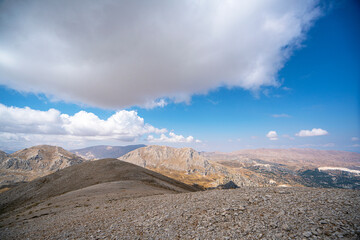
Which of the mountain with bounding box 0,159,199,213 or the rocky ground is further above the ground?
the rocky ground

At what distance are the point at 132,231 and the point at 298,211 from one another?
514 inches

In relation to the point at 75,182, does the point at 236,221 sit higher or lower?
higher

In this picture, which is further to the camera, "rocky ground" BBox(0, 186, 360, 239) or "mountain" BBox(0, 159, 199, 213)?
"mountain" BBox(0, 159, 199, 213)

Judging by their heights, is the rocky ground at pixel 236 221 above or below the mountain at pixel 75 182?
above

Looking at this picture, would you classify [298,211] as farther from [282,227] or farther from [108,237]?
[108,237]

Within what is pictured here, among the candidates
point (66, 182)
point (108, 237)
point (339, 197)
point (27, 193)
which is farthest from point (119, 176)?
point (339, 197)

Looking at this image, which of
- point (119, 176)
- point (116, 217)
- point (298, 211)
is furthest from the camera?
point (119, 176)

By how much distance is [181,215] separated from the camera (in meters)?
13.8

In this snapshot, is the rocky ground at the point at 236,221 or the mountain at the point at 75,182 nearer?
the rocky ground at the point at 236,221

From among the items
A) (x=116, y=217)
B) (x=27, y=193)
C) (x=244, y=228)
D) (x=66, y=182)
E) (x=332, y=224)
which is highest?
(x=332, y=224)

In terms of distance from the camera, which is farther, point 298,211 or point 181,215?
point 181,215

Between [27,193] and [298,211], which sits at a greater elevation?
[298,211]

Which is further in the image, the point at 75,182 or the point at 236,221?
the point at 75,182

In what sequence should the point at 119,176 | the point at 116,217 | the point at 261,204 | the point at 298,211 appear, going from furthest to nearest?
the point at 119,176, the point at 116,217, the point at 261,204, the point at 298,211
